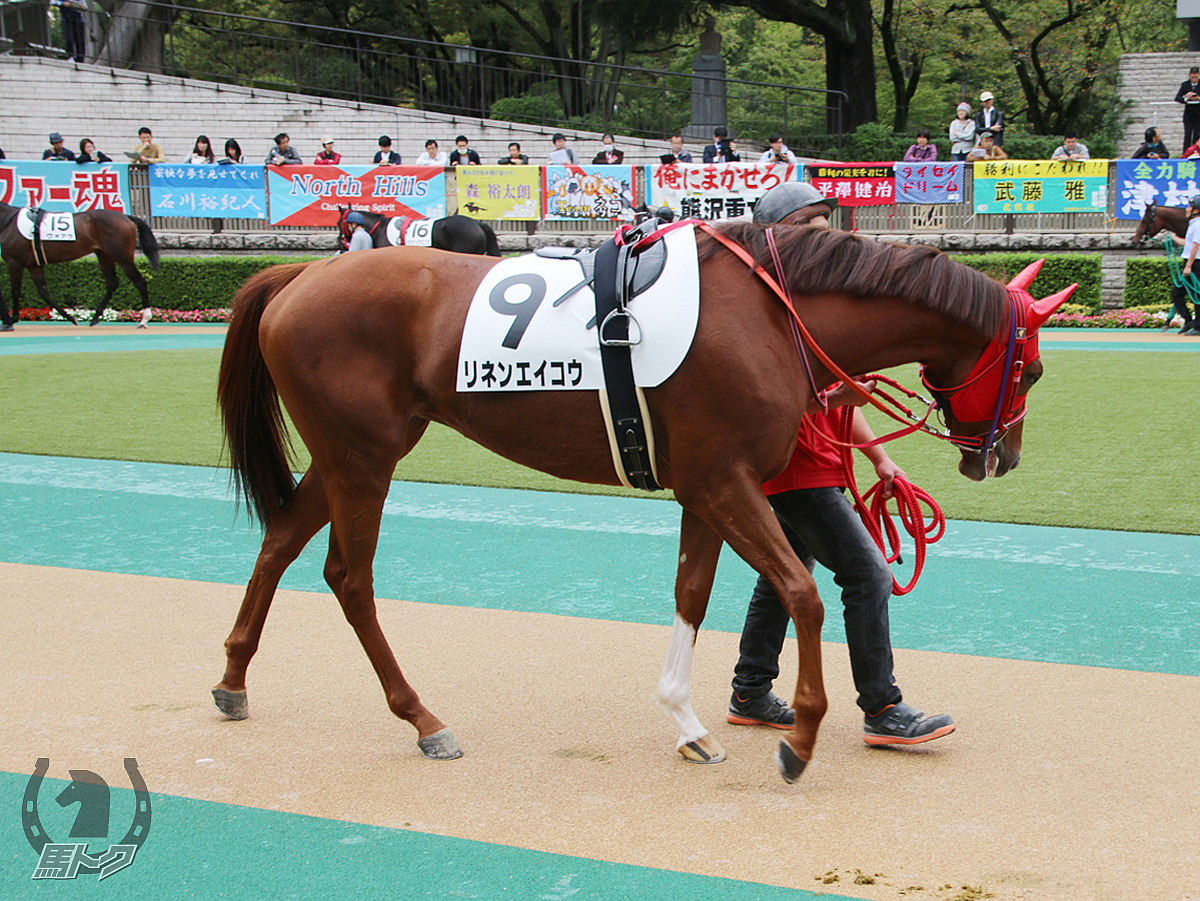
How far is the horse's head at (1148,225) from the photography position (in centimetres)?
1619

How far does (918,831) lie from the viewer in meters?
2.90

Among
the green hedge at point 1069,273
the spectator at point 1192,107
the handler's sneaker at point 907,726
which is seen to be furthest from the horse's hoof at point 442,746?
the spectator at point 1192,107

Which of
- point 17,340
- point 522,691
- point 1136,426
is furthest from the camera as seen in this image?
point 17,340

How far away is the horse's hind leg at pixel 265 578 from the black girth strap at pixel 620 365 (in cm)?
120

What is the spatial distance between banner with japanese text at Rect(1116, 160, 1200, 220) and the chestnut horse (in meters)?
15.3

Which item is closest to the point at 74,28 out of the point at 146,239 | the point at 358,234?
the point at 146,239

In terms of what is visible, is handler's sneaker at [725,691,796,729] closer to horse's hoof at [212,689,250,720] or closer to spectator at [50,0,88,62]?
horse's hoof at [212,689,250,720]

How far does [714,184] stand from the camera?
18.5m

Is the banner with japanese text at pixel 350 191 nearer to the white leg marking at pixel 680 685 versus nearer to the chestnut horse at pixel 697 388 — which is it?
the chestnut horse at pixel 697 388

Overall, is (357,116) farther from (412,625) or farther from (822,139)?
(412,625)

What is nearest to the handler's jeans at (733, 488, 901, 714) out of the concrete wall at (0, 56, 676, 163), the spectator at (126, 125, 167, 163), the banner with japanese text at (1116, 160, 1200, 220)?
the banner with japanese text at (1116, 160, 1200, 220)

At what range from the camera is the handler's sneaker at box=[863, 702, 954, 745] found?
3.42 metres

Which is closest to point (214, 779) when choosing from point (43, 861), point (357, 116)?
point (43, 861)

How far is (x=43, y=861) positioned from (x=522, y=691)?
163 centimetres
